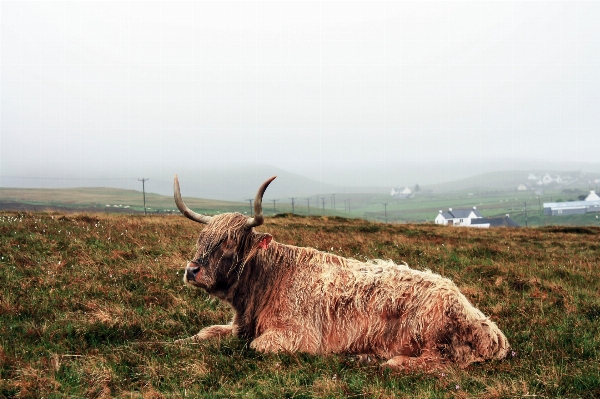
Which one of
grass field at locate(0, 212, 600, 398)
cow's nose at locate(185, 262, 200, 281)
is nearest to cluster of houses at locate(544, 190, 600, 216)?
grass field at locate(0, 212, 600, 398)

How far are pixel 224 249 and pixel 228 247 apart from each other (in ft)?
0.22

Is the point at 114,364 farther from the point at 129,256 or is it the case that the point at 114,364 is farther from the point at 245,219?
the point at 129,256

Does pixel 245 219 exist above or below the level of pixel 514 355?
above

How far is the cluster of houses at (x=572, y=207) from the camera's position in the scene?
559 ft

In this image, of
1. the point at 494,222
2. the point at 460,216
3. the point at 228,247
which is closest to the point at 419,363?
the point at 228,247

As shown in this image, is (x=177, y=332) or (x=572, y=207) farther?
(x=572, y=207)

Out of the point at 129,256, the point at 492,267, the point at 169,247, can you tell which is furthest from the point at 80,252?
the point at 492,267

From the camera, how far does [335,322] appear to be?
6.58m

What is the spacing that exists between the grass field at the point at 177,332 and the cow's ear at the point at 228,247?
3.98ft

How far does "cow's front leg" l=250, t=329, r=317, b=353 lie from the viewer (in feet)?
20.6

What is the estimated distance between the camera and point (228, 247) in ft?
22.3

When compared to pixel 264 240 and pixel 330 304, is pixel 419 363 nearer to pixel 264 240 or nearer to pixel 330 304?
pixel 330 304

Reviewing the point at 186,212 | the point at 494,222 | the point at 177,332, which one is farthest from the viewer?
the point at 494,222

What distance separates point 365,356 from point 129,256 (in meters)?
7.20
